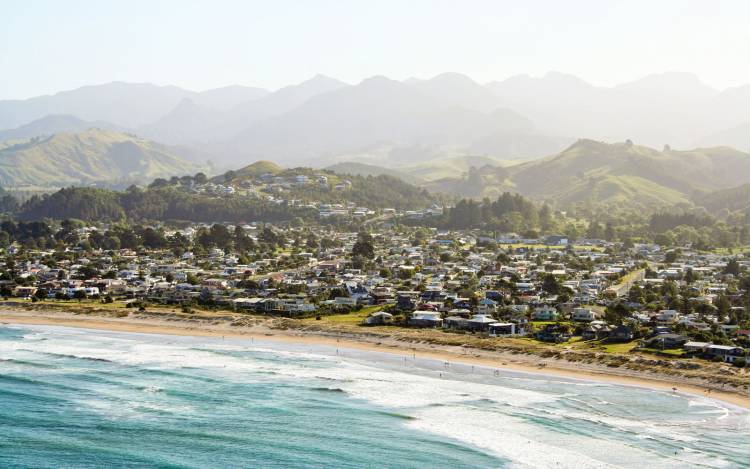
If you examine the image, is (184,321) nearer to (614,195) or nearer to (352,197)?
(352,197)

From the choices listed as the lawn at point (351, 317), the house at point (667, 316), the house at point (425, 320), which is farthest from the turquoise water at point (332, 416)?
the house at point (667, 316)

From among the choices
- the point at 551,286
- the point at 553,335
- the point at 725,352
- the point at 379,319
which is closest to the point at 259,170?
the point at 551,286

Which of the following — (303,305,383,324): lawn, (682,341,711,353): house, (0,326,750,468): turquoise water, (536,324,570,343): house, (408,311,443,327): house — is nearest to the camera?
(0,326,750,468): turquoise water

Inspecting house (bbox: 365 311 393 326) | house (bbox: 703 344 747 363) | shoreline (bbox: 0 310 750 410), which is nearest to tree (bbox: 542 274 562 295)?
house (bbox: 365 311 393 326)

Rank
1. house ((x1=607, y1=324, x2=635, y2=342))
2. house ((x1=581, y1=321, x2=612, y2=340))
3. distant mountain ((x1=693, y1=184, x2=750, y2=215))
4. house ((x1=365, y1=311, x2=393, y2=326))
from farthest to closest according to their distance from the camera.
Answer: distant mountain ((x1=693, y1=184, x2=750, y2=215)) < house ((x1=365, y1=311, x2=393, y2=326)) < house ((x1=581, y1=321, x2=612, y2=340)) < house ((x1=607, y1=324, x2=635, y2=342))

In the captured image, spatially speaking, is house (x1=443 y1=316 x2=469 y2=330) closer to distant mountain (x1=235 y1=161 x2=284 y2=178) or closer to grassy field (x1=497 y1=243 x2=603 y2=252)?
grassy field (x1=497 y1=243 x2=603 y2=252)

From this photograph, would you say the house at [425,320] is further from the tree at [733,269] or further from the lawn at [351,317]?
the tree at [733,269]

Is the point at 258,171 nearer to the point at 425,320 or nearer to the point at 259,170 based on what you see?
the point at 259,170
